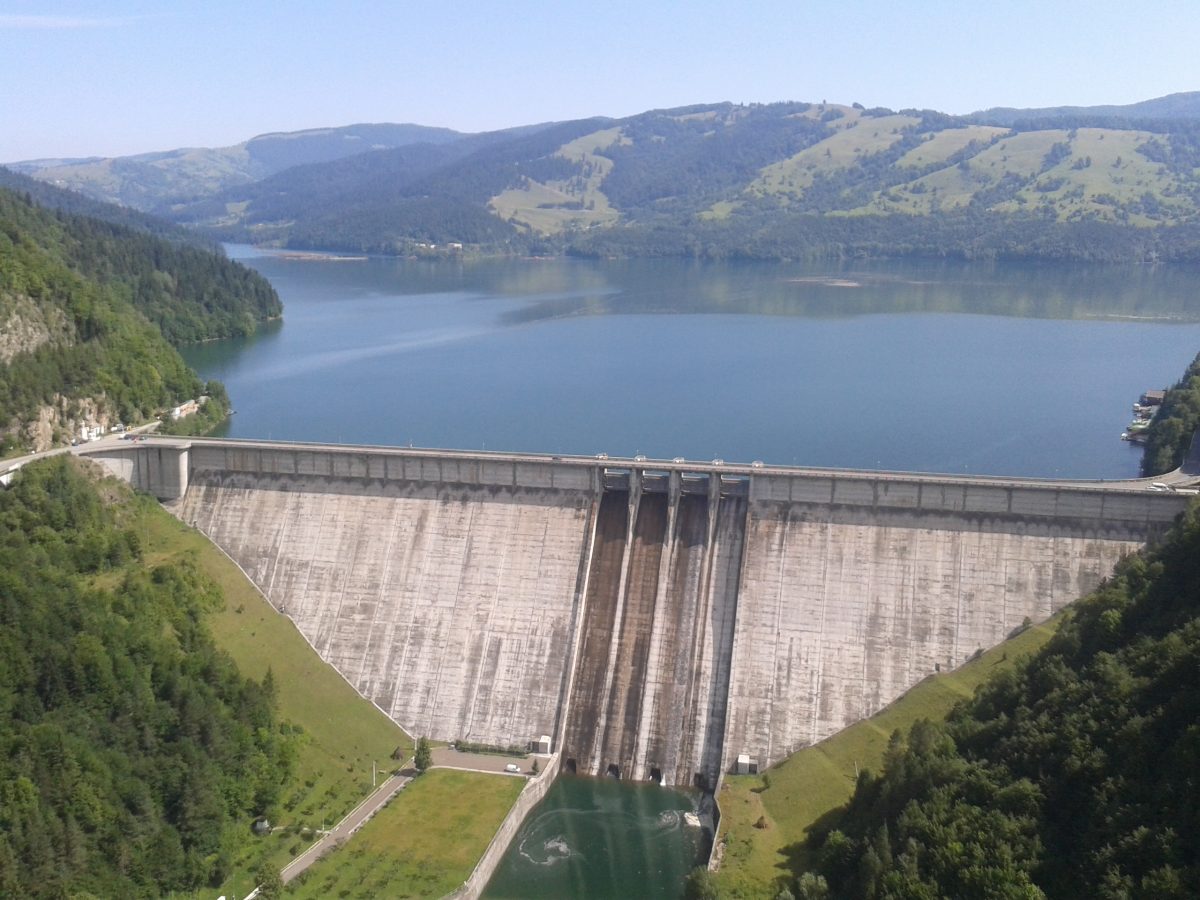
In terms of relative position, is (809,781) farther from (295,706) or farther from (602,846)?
(295,706)

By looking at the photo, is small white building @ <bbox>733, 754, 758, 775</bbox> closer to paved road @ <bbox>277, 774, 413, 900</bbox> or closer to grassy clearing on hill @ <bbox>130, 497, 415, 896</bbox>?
grassy clearing on hill @ <bbox>130, 497, 415, 896</bbox>

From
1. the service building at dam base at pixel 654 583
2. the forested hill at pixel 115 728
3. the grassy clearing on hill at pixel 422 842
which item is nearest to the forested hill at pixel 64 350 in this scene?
the forested hill at pixel 115 728

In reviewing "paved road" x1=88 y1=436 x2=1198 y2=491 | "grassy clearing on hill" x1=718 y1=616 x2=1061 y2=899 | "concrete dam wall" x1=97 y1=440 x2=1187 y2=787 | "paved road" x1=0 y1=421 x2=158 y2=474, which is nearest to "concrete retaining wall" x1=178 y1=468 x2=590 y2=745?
"concrete dam wall" x1=97 y1=440 x2=1187 y2=787

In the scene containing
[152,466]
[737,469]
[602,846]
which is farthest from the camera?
[152,466]

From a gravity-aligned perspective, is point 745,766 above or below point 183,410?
below

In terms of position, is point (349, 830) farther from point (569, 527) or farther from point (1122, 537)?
point (1122, 537)

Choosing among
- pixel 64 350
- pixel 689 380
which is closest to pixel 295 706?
pixel 64 350
